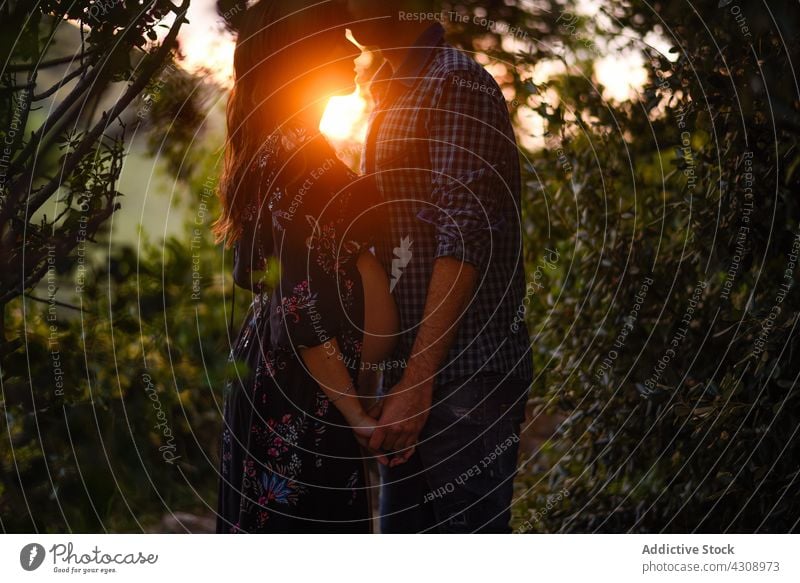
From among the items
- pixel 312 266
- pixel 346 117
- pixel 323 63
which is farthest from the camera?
pixel 346 117

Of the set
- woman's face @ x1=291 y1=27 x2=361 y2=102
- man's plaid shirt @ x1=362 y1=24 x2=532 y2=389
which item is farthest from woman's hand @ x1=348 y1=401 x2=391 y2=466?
woman's face @ x1=291 y1=27 x2=361 y2=102

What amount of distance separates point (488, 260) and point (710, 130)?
674mm

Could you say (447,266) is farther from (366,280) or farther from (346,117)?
(346,117)

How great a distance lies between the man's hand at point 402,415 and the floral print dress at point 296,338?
2.5 inches

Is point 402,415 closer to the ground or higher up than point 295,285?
closer to the ground

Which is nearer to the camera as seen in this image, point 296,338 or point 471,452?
point 296,338

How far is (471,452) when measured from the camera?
1.80m

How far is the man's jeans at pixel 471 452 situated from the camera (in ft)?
5.90

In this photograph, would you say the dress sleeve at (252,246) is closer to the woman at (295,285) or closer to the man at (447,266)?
the woman at (295,285)

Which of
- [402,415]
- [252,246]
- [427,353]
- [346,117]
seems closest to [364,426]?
[402,415]

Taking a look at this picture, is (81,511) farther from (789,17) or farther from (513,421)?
(789,17)
